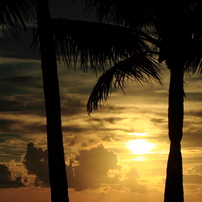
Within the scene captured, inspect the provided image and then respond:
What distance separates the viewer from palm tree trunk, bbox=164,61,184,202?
12008 millimetres

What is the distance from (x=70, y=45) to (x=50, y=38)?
5.24 ft

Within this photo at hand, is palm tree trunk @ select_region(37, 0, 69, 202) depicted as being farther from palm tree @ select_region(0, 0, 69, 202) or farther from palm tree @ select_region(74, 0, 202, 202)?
palm tree @ select_region(74, 0, 202, 202)

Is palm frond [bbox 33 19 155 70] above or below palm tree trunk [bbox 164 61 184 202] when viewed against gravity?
above

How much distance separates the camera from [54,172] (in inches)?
399

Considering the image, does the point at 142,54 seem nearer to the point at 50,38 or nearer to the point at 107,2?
the point at 107,2

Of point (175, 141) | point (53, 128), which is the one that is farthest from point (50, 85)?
point (175, 141)

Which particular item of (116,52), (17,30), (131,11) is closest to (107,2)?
(131,11)

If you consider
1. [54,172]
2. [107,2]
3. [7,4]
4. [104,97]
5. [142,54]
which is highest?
[107,2]

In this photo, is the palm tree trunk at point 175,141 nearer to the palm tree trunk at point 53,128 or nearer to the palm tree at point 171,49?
the palm tree at point 171,49

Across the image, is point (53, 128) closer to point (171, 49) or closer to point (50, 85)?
point (50, 85)

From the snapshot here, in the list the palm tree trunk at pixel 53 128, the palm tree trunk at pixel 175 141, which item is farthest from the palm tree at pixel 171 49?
the palm tree trunk at pixel 53 128

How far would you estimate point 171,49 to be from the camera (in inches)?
503

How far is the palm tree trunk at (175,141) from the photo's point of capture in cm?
1201

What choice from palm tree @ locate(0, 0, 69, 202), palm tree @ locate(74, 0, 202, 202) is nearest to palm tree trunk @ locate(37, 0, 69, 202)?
palm tree @ locate(0, 0, 69, 202)
